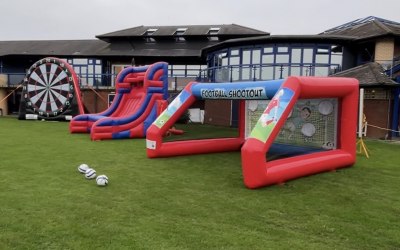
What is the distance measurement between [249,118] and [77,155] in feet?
16.6

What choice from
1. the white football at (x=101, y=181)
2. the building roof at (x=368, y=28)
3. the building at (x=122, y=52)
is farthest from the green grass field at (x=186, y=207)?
the building at (x=122, y=52)

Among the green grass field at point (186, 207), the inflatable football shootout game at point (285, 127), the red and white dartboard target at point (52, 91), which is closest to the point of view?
the green grass field at point (186, 207)

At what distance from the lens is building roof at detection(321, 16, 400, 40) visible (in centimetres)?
1728

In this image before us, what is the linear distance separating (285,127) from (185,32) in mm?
19637

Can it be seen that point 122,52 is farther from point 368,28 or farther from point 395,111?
point 395,111

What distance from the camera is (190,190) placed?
598cm

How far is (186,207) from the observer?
5062mm

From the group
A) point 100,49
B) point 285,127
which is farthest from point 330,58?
point 100,49

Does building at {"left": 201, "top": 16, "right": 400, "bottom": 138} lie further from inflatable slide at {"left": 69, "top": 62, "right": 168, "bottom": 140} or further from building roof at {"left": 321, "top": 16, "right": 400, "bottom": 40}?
inflatable slide at {"left": 69, "top": 62, "right": 168, "bottom": 140}

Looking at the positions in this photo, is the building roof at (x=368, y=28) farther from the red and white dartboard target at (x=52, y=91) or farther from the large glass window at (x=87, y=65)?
the large glass window at (x=87, y=65)

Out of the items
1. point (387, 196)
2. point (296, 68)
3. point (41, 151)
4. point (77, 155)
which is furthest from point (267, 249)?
point (296, 68)

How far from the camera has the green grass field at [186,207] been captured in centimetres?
394

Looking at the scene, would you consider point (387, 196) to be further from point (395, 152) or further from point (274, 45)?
point (274, 45)

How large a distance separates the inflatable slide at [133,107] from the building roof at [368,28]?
1067 centimetres
